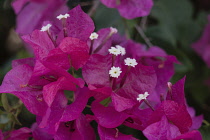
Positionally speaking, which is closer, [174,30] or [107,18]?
[107,18]

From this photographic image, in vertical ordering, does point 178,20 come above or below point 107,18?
below

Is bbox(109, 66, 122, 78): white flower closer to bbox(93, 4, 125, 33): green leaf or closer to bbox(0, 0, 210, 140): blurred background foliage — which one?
bbox(0, 0, 210, 140): blurred background foliage

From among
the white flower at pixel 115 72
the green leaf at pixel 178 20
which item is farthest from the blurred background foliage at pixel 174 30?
the white flower at pixel 115 72

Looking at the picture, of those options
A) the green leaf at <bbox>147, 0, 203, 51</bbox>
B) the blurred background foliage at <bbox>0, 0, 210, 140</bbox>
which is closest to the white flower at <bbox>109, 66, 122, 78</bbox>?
the blurred background foliage at <bbox>0, 0, 210, 140</bbox>

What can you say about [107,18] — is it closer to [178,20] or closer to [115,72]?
[178,20]

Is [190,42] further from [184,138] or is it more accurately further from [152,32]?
[184,138]

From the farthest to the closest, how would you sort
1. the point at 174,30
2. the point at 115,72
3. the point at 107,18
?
the point at 174,30 → the point at 107,18 → the point at 115,72

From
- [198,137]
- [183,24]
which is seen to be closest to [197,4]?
[183,24]

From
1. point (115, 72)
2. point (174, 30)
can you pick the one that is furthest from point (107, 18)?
point (115, 72)

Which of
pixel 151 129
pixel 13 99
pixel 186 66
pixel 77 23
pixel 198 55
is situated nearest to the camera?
pixel 151 129
